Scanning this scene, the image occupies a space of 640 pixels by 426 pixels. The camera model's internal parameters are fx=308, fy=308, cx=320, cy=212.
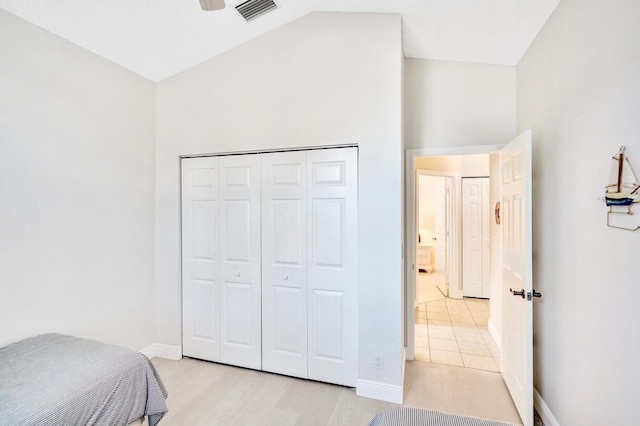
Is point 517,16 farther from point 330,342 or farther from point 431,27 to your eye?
point 330,342

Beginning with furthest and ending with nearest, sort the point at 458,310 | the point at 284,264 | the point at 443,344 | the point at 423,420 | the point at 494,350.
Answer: the point at 458,310
the point at 443,344
the point at 494,350
the point at 284,264
the point at 423,420

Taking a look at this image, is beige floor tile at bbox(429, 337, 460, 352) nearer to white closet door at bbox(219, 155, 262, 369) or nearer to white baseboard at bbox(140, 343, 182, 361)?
white closet door at bbox(219, 155, 262, 369)

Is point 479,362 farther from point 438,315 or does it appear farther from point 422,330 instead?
point 438,315

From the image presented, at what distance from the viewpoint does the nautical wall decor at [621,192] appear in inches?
50.9

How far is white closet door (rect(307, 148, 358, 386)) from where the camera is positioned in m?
2.57

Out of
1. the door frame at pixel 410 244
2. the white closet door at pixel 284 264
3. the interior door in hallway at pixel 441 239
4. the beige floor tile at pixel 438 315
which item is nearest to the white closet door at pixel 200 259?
the white closet door at pixel 284 264

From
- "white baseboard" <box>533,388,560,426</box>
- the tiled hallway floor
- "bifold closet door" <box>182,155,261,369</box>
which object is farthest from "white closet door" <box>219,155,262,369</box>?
"white baseboard" <box>533,388,560,426</box>

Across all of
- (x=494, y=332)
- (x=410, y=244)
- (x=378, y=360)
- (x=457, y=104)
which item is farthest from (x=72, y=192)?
(x=494, y=332)

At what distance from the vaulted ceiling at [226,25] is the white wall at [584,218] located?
0.28 m

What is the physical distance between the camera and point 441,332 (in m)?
3.81

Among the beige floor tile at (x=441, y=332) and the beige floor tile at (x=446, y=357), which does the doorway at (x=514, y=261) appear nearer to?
the beige floor tile at (x=446, y=357)

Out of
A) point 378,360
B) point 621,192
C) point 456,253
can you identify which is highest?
point 621,192

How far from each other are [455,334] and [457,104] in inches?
105

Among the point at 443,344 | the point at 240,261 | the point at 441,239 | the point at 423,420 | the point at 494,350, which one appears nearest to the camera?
the point at 423,420
